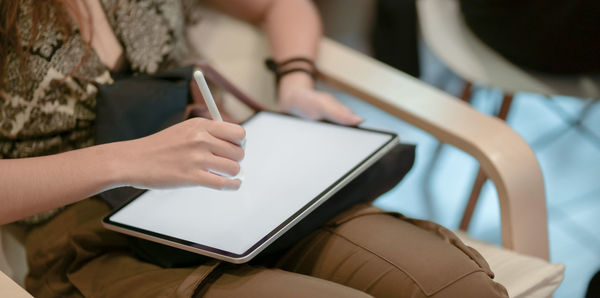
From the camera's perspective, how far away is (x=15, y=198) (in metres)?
0.61

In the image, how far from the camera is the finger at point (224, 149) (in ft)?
1.88

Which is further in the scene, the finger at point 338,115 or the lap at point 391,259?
the finger at point 338,115

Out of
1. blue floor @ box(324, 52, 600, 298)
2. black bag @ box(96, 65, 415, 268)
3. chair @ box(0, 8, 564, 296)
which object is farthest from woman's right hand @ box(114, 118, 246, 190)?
blue floor @ box(324, 52, 600, 298)

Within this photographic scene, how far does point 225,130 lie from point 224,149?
20mm

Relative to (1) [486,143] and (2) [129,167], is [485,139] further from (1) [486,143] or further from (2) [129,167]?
(2) [129,167]

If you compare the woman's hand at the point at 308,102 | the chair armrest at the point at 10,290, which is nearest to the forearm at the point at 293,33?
the woman's hand at the point at 308,102

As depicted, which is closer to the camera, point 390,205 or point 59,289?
point 59,289

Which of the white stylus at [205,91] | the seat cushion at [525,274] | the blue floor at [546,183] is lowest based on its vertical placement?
the blue floor at [546,183]

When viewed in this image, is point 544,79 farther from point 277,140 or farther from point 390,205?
point 277,140

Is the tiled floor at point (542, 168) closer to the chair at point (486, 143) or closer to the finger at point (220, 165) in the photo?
the chair at point (486, 143)

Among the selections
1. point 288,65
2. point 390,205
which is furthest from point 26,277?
point 390,205

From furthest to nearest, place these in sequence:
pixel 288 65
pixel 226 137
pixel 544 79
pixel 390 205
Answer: pixel 390 205, pixel 544 79, pixel 288 65, pixel 226 137

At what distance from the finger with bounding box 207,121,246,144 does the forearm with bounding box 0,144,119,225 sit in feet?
0.37

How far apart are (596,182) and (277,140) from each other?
109 cm
